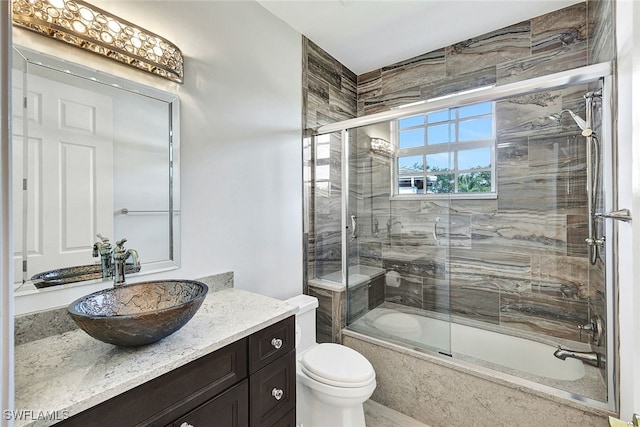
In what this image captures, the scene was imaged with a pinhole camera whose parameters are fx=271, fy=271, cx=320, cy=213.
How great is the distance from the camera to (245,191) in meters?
1.75

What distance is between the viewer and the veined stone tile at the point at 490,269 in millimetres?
2217

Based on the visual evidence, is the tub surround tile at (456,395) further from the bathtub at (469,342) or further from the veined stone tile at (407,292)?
the veined stone tile at (407,292)

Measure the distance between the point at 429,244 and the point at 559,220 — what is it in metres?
0.96

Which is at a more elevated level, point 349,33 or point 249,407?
point 349,33

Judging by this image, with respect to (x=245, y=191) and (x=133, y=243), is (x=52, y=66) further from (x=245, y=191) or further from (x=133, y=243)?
(x=245, y=191)

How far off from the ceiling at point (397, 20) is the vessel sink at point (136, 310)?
1.92 meters

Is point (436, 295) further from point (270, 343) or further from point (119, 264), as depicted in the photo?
point (119, 264)

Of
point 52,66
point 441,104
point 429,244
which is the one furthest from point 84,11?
point 429,244

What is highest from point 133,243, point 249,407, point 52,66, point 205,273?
point 52,66

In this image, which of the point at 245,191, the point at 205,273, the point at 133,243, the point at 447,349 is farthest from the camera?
the point at 447,349

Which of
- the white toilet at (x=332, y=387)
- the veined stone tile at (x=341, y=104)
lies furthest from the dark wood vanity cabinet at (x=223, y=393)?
the veined stone tile at (x=341, y=104)

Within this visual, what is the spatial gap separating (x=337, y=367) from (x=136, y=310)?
3.58ft

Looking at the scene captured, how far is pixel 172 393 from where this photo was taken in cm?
79

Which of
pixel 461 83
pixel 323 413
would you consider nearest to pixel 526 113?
pixel 461 83
